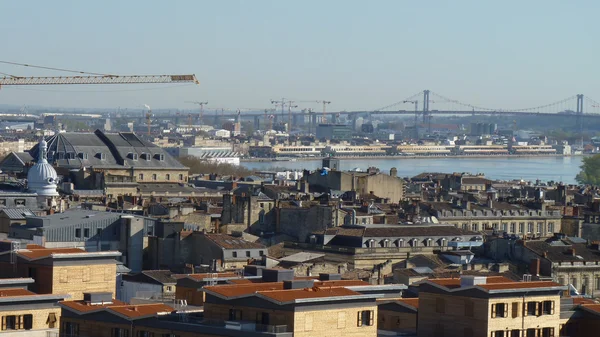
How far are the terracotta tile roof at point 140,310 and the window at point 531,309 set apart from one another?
3923 millimetres

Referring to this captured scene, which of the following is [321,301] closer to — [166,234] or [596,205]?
[166,234]

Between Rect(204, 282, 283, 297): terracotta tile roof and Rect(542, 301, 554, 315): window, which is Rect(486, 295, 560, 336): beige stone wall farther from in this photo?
Rect(204, 282, 283, 297): terracotta tile roof

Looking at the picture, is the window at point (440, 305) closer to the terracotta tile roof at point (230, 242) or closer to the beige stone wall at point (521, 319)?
the beige stone wall at point (521, 319)

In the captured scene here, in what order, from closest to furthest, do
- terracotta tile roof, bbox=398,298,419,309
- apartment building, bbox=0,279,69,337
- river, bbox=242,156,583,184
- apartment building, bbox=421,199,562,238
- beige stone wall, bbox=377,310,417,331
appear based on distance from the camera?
apartment building, bbox=0,279,69,337, beige stone wall, bbox=377,310,417,331, terracotta tile roof, bbox=398,298,419,309, apartment building, bbox=421,199,562,238, river, bbox=242,156,583,184

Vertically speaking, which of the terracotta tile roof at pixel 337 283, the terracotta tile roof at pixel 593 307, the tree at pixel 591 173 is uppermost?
the terracotta tile roof at pixel 337 283

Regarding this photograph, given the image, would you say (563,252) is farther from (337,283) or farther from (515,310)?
(515,310)

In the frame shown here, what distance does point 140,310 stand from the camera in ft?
65.0

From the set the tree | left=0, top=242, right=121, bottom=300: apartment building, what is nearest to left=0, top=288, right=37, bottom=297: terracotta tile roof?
left=0, top=242, right=121, bottom=300: apartment building

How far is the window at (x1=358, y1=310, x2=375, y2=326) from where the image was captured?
62.6 feet

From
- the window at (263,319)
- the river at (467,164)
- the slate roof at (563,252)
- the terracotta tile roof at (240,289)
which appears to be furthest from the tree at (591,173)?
the window at (263,319)

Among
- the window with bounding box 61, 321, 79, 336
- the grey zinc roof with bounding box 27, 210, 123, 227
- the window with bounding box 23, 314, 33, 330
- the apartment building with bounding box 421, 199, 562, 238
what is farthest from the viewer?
the apartment building with bounding box 421, 199, 562, 238

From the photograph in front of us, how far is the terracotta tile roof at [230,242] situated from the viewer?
32594 mm

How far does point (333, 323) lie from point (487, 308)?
6.80 ft

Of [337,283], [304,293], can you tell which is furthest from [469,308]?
[304,293]
